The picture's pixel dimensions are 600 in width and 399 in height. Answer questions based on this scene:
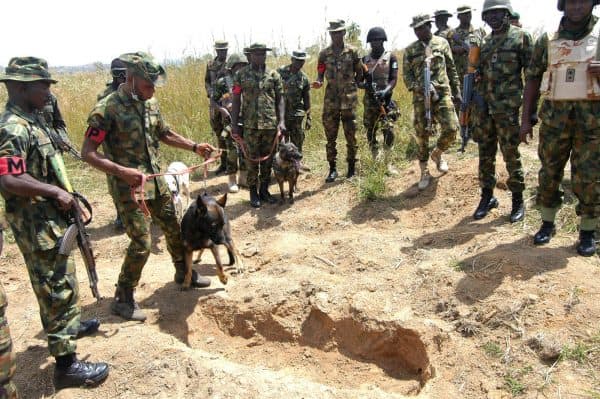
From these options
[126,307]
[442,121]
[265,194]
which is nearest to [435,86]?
[442,121]

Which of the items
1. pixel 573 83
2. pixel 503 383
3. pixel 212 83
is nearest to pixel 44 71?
pixel 503 383

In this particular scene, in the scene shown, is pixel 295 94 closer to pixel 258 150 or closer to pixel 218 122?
pixel 258 150

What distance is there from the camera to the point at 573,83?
3.76 meters

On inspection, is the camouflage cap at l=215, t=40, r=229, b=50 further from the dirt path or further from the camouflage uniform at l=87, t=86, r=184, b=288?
the camouflage uniform at l=87, t=86, r=184, b=288

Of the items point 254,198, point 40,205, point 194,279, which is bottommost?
point 194,279

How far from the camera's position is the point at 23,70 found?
2908 mm

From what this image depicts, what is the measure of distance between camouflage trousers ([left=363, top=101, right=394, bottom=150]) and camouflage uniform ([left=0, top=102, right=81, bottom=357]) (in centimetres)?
493

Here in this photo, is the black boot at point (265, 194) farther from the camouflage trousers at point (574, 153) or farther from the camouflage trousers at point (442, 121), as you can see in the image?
the camouflage trousers at point (574, 153)

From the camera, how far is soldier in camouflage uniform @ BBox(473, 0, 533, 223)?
4508 mm

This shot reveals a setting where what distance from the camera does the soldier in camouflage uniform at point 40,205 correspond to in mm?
2883

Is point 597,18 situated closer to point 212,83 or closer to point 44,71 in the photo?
point 44,71

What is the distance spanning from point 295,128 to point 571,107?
4596 mm

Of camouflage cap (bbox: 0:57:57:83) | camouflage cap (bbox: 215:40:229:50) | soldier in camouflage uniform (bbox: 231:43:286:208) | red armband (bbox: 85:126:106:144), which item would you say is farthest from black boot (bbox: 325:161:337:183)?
camouflage cap (bbox: 0:57:57:83)

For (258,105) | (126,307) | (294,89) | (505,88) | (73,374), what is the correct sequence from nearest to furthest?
(73,374)
(126,307)
(505,88)
(258,105)
(294,89)
